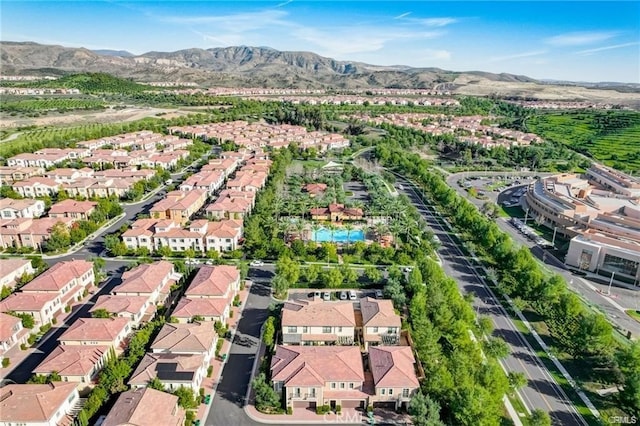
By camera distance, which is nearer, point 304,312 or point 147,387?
point 147,387

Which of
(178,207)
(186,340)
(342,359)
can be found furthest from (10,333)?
(178,207)

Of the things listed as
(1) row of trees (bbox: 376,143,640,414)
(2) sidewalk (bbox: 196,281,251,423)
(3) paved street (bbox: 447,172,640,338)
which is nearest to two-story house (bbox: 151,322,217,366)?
(2) sidewalk (bbox: 196,281,251,423)

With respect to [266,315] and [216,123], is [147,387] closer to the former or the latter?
[266,315]

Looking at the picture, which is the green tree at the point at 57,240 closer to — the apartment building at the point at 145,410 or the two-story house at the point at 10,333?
the two-story house at the point at 10,333

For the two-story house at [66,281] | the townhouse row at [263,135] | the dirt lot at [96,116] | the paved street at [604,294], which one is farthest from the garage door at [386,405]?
the dirt lot at [96,116]

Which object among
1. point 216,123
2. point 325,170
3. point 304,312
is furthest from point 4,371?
point 216,123

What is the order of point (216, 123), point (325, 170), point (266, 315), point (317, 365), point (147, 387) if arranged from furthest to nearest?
point (216, 123)
point (325, 170)
point (266, 315)
point (317, 365)
point (147, 387)

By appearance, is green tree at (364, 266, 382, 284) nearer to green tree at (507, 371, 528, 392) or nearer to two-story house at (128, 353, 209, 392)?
green tree at (507, 371, 528, 392)
